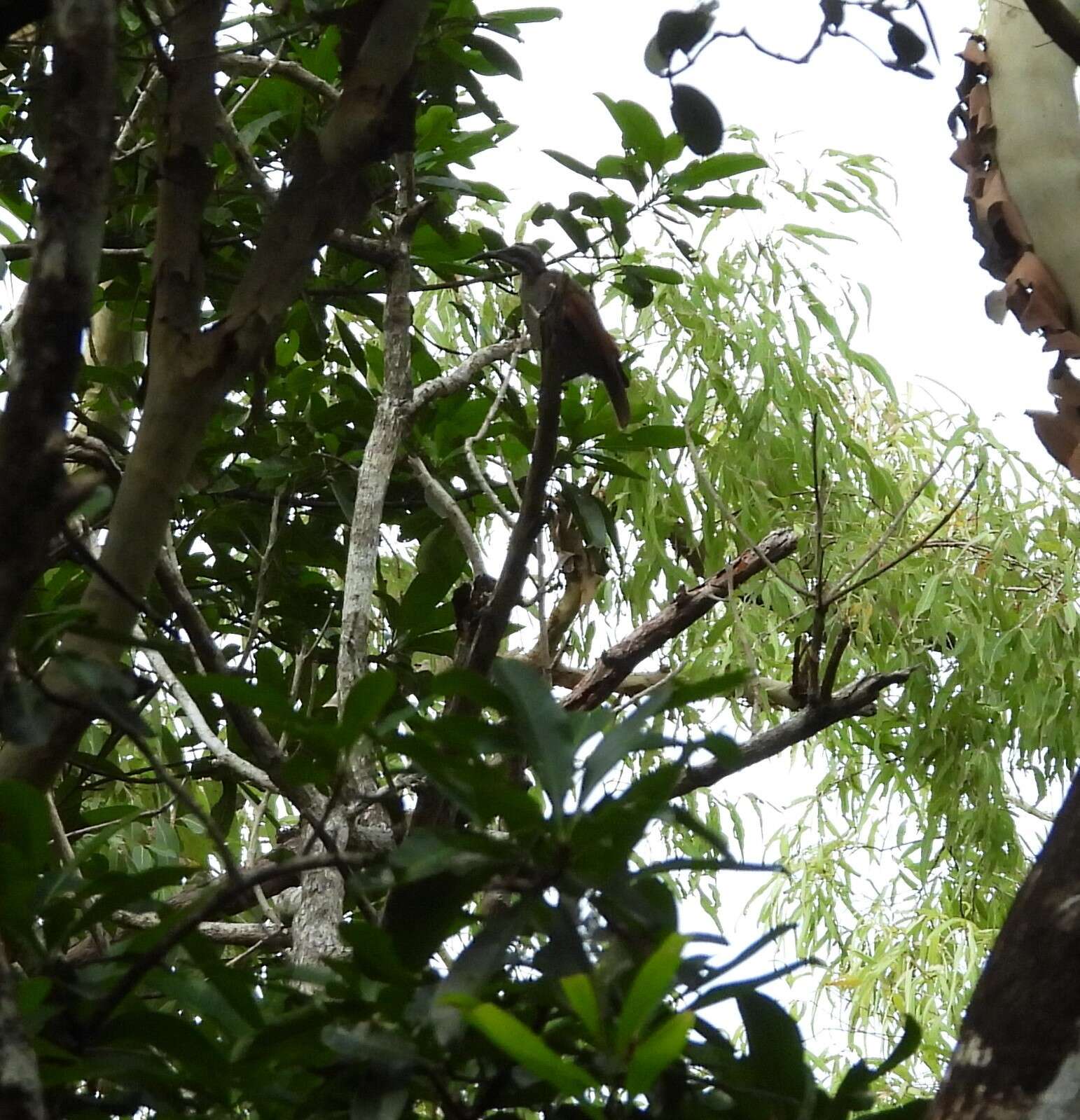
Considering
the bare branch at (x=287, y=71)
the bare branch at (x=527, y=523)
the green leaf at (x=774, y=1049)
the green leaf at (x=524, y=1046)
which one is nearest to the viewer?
the green leaf at (x=524, y=1046)

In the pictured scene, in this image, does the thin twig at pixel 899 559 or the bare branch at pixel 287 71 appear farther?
the bare branch at pixel 287 71

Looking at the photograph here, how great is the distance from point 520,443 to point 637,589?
0.76 meters

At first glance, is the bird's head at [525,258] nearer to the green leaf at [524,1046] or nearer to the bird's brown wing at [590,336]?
the bird's brown wing at [590,336]

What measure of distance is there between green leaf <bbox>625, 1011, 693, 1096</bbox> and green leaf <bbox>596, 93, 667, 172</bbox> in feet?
2.43

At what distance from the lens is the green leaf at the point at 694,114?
2.12ft

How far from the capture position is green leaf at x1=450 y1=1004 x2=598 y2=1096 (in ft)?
1.12

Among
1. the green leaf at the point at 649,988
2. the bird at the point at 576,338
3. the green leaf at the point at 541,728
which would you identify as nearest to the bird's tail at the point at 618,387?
the bird at the point at 576,338

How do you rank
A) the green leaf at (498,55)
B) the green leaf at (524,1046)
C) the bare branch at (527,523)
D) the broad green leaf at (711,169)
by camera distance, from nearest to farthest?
the green leaf at (524,1046), the bare branch at (527,523), the broad green leaf at (711,169), the green leaf at (498,55)

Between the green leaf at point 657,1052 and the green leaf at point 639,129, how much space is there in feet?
2.43

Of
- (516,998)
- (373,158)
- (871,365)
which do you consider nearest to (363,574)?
(373,158)

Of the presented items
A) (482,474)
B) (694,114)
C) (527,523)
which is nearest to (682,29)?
(694,114)

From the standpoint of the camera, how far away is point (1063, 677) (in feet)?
6.68

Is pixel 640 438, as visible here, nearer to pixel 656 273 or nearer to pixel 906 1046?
pixel 656 273

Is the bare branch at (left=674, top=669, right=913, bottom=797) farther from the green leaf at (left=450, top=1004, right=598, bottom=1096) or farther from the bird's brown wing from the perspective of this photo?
the green leaf at (left=450, top=1004, right=598, bottom=1096)
